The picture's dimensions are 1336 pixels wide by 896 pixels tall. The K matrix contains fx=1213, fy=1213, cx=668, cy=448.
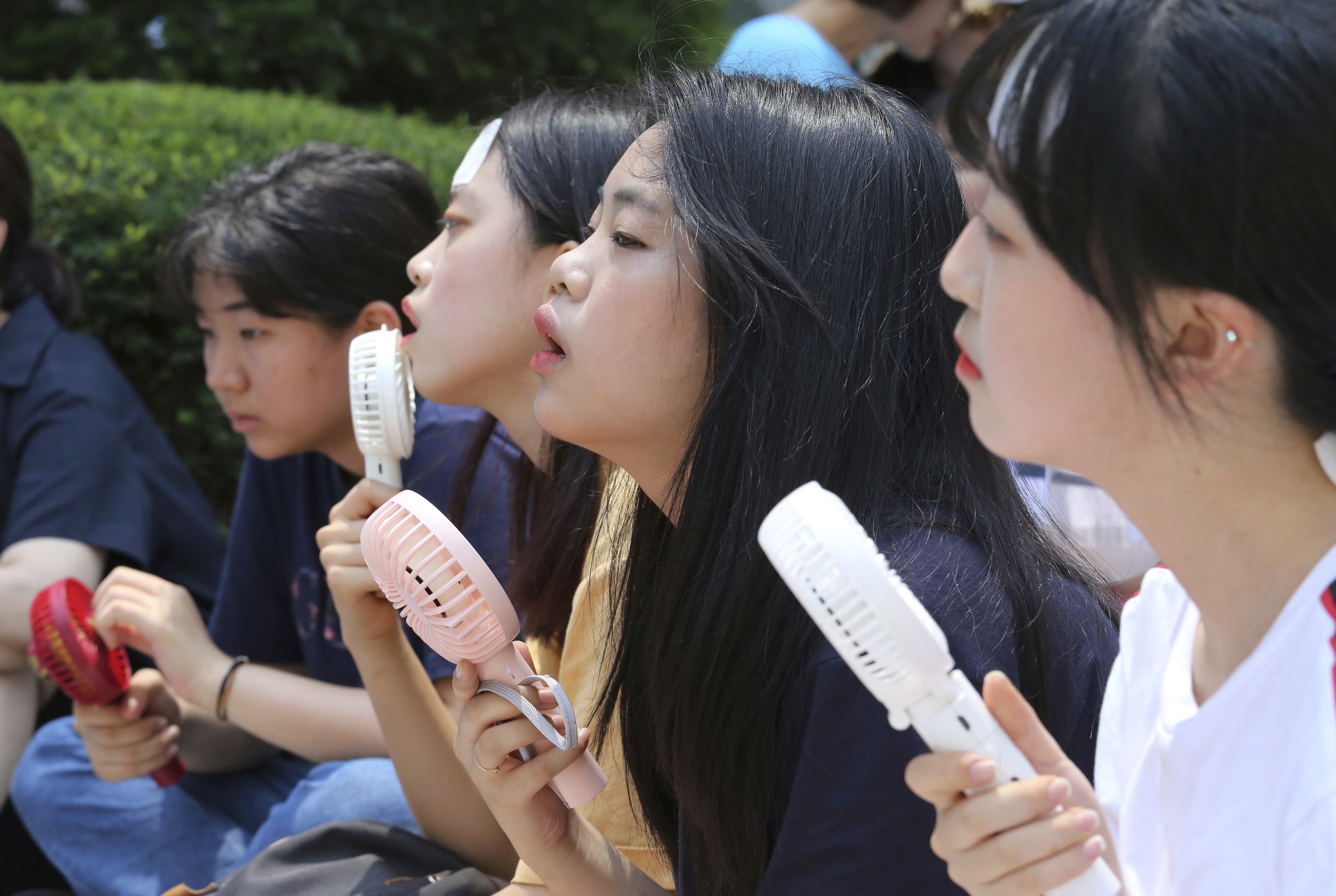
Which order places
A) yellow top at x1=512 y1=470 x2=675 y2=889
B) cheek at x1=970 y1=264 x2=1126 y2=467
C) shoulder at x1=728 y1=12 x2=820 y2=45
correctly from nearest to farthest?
cheek at x1=970 y1=264 x2=1126 y2=467 < yellow top at x1=512 y1=470 x2=675 y2=889 < shoulder at x1=728 y1=12 x2=820 y2=45

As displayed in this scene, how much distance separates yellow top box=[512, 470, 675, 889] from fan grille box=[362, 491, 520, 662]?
1.00ft

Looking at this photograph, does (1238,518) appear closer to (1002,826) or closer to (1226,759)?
(1226,759)

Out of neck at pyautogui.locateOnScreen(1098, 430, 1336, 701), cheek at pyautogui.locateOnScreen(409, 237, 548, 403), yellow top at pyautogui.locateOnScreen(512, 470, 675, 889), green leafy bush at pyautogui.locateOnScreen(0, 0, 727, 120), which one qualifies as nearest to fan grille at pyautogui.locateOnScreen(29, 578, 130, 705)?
cheek at pyautogui.locateOnScreen(409, 237, 548, 403)

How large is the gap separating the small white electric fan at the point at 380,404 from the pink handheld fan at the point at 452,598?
0.54 meters

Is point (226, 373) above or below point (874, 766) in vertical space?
below

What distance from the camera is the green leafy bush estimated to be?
7.83 m

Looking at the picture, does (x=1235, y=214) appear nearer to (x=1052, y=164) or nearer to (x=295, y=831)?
(x=1052, y=164)

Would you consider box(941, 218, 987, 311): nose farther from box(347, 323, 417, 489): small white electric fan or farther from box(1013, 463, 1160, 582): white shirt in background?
box(1013, 463, 1160, 582): white shirt in background

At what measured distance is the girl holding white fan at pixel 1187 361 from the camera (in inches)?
40.1

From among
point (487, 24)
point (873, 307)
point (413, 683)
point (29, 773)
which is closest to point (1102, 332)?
point (873, 307)

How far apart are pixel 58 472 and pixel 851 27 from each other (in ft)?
8.53

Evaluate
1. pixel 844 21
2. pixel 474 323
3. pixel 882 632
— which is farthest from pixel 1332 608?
pixel 844 21

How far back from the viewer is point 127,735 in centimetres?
262

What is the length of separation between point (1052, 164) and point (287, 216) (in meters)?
2.18
